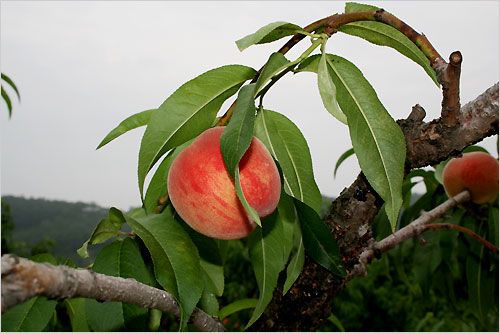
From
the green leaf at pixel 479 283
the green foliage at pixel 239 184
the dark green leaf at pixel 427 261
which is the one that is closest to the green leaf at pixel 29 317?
the green foliage at pixel 239 184

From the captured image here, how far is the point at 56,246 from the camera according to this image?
11.1ft

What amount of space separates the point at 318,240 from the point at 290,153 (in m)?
0.14

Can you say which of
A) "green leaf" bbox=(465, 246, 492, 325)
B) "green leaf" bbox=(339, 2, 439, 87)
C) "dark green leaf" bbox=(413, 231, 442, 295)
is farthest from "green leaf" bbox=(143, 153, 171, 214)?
"green leaf" bbox=(465, 246, 492, 325)

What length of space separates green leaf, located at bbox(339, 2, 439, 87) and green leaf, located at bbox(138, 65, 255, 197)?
162mm

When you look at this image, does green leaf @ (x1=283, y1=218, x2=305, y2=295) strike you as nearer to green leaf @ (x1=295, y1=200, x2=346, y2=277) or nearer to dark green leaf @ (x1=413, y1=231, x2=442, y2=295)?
green leaf @ (x1=295, y1=200, x2=346, y2=277)

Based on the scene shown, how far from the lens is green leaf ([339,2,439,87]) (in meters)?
0.64

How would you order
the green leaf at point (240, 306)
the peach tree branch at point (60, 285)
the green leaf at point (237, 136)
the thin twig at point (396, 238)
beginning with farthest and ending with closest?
the green leaf at point (240, 306), the thin twig at point (396, 238), the green leaf at point (237, 136), the peach tree branch at point (60, 285)

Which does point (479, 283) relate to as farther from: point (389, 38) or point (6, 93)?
point (6, 93)

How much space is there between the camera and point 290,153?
72cm

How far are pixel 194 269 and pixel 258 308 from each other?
14 centimetres

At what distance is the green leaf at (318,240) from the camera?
26.1 inches

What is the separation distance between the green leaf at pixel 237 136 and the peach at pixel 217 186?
0.29 feet

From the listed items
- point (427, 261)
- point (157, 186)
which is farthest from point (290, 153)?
point (427, 261)

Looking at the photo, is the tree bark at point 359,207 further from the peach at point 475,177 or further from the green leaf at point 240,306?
the peach at point 475,177
